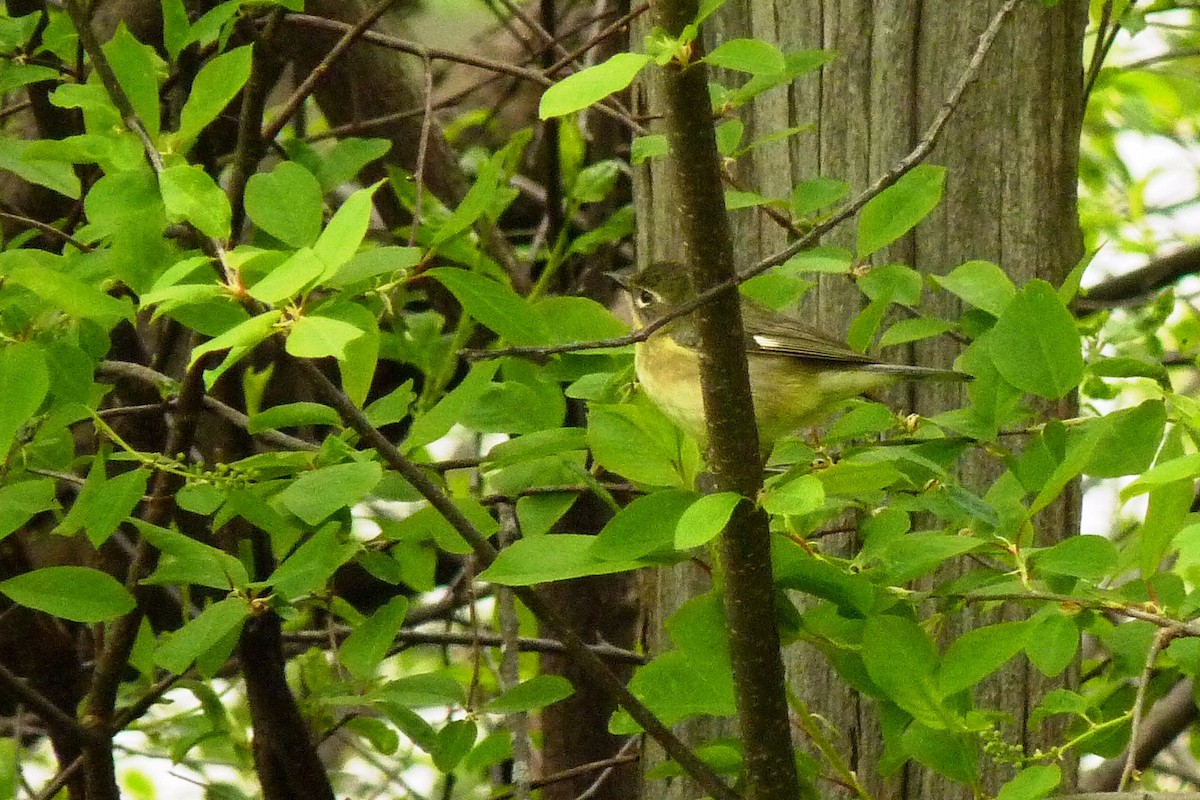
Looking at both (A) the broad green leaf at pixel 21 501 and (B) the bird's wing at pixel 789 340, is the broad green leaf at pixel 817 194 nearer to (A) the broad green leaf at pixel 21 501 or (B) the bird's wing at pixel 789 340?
(B) the bird's wing at pixel 789 340

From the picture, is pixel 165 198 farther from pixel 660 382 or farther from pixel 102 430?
pixel 660 382

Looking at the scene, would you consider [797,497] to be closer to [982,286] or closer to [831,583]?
[831,583]

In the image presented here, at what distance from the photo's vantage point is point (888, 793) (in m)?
2.86

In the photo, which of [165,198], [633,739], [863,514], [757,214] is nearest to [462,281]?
[165,198]

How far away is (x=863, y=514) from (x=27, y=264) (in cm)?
138

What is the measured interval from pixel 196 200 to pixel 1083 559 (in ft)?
3.92

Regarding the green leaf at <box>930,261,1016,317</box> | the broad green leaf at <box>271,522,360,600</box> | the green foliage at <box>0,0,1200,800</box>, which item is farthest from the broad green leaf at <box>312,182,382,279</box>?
the green leaf at <box>930,261,1016,317</box>

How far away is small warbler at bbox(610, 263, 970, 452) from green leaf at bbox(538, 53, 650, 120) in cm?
129

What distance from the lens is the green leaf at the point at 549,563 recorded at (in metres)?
1.86

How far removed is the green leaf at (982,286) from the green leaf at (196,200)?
117cm

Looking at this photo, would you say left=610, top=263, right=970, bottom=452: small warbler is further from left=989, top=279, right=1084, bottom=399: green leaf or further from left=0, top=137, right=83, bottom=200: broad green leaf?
left=0, top=137, right=83, bottom=200: broad green leaf

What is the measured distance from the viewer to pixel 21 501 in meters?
2.23

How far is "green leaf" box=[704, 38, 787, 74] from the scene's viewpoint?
5.18 ft

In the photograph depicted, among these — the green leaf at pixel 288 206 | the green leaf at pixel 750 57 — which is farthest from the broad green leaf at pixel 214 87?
the green leaf at pixel 750 57
